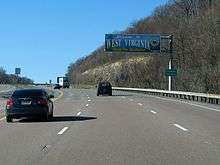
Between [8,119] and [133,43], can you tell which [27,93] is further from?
[133,43]

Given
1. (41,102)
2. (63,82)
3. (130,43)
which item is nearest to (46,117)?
(41,102)

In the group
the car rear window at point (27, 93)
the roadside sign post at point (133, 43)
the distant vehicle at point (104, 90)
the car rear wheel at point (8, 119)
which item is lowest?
the car rear wheel at point (8, 119)

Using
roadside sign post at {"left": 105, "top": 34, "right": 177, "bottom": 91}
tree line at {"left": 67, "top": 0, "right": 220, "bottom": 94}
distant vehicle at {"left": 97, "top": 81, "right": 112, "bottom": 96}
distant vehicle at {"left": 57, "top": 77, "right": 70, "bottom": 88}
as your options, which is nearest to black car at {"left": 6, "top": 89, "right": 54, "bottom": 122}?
tree line at {"left": 67, "top": 0, "right": 220, "bottom": 94}

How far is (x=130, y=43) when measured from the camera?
240ft

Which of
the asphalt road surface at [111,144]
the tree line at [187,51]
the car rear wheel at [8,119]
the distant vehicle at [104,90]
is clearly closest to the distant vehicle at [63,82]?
the tree line at [187,51]

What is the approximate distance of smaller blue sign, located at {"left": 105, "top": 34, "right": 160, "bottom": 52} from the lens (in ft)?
239

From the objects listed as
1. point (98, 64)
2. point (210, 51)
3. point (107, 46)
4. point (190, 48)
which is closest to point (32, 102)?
point (107, 46)

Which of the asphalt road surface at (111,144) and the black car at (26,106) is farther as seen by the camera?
the black car at (26,106)

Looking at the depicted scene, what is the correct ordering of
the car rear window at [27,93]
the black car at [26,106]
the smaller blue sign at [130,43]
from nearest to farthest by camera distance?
1. the black car at [26,106]
2. the car rear window at [27,93]
3. the smaller blue sign at [130,43]

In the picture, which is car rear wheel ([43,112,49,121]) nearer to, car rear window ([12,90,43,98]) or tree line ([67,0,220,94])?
car rear window ([12,90,43,98])

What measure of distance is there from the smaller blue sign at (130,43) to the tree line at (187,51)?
7.71 meters

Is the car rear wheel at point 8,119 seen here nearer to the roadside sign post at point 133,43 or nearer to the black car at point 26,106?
the black car at point 26,106

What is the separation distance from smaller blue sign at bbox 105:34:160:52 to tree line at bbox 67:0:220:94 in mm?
7706

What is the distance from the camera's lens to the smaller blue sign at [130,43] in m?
72.8
